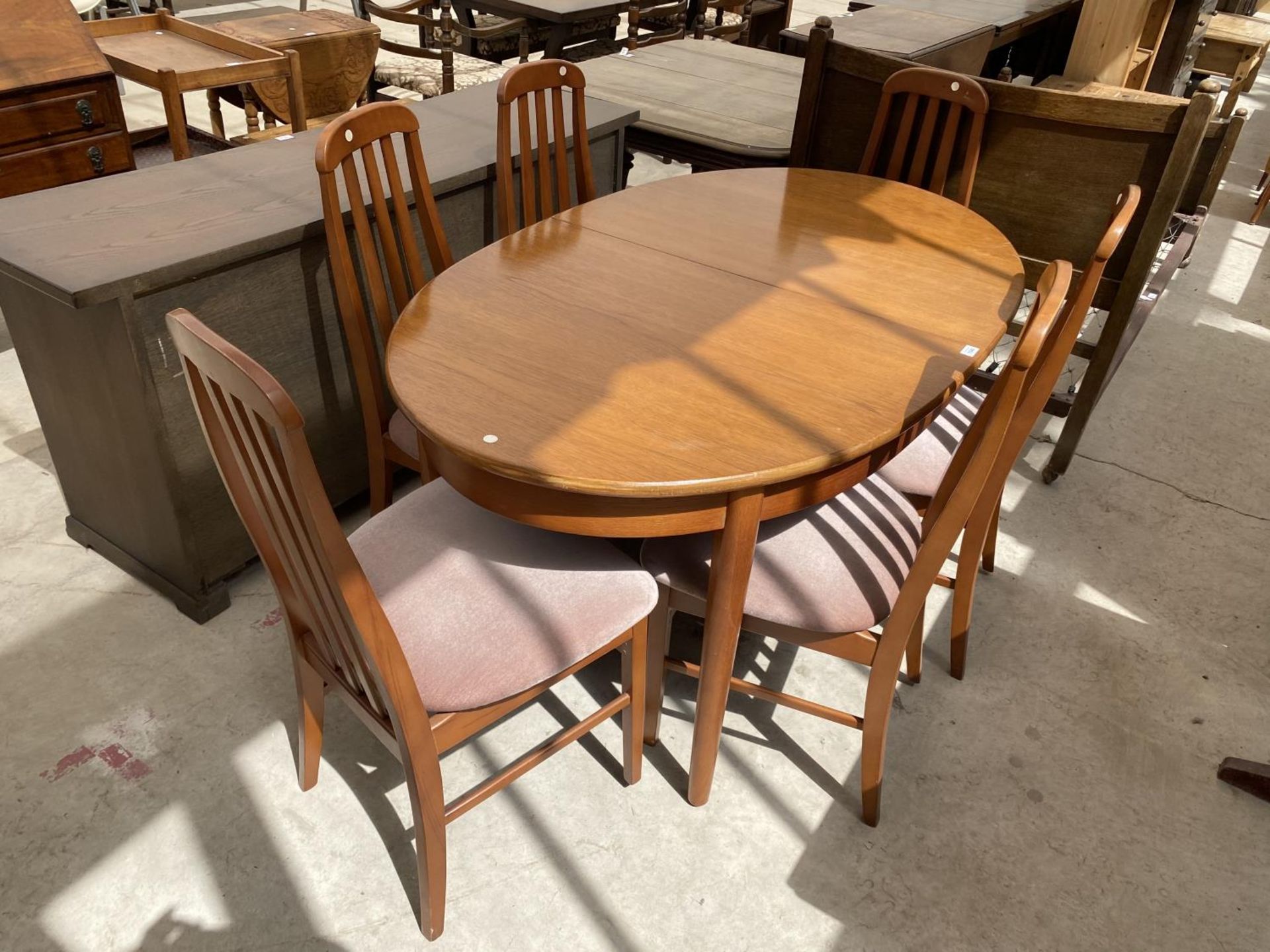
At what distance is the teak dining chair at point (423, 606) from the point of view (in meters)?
1.18

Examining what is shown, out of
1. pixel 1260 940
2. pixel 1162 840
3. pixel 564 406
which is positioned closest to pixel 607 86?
pixel 564 406

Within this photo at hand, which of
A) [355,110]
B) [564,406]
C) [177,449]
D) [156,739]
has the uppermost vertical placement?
[355,110]

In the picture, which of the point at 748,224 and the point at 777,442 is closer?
the point at 777,442

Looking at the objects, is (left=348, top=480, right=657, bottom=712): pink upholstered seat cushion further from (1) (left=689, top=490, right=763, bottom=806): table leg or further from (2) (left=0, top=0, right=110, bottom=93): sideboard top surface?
(2) (left=0, top=0, right=110, bottom=93): sideboard top surface

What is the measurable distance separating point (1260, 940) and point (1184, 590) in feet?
3.23

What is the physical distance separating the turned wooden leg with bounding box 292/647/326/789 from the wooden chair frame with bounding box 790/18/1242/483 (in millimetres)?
2058

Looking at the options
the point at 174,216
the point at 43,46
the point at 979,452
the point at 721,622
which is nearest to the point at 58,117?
the point at 43,46

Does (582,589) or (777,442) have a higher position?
(777,442)

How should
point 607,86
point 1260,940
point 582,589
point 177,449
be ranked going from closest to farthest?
point 582,589
point 1260,940
point 177,449
point 607,86

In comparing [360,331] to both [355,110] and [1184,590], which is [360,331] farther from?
[1184,590]

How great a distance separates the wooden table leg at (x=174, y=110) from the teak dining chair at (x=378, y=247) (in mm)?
1309

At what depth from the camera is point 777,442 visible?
146cm

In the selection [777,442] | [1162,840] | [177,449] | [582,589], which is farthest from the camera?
[177,449]

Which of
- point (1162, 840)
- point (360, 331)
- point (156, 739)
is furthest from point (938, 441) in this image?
point (156, 739)
